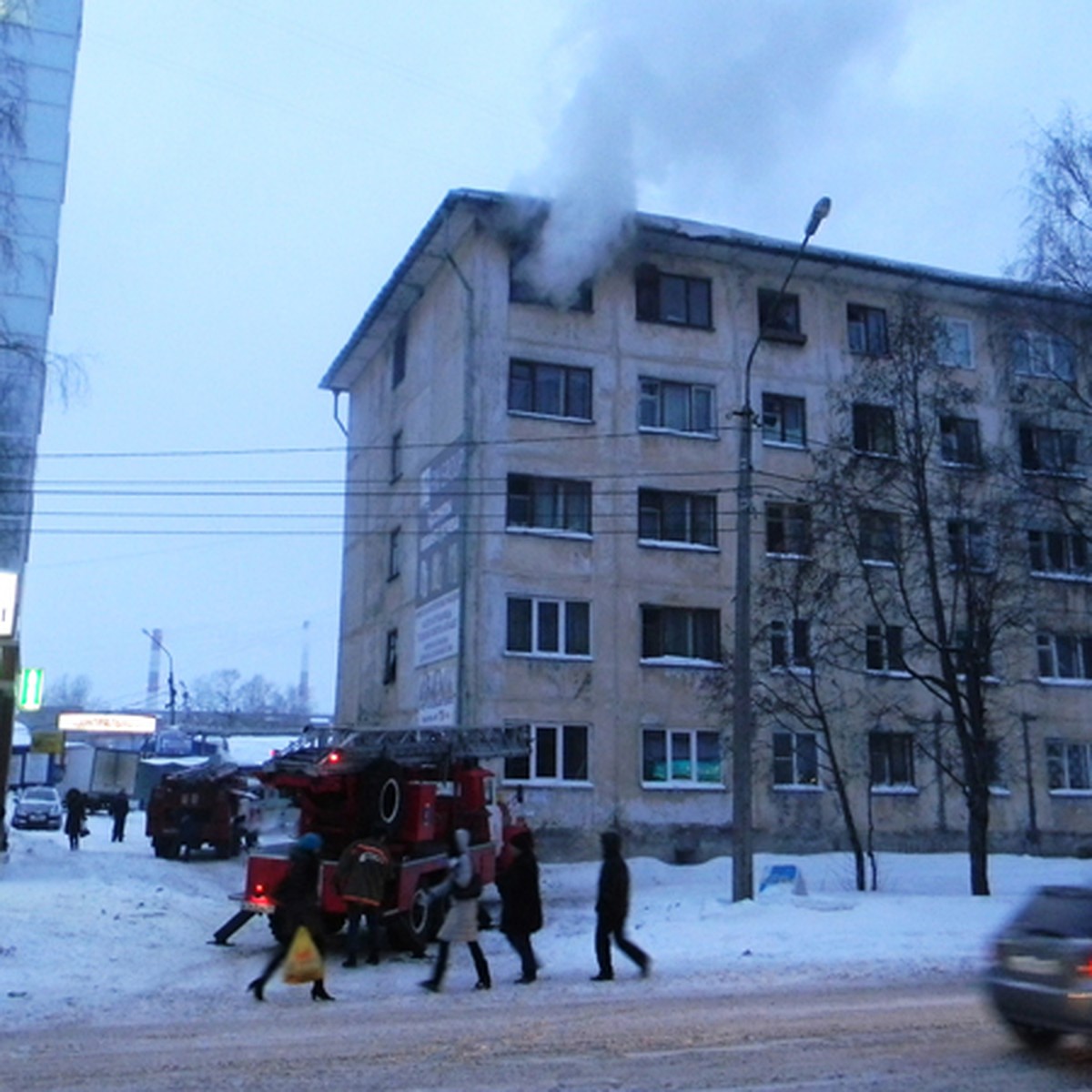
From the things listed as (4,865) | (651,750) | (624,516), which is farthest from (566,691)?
(4,865)

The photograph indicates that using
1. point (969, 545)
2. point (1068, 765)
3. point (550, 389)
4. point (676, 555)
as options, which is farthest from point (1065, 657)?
point (550, 389)

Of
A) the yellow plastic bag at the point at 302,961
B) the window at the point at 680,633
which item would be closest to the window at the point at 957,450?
the window at the point at 680,633

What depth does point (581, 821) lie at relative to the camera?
29.7 meters

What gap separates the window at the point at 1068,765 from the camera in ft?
113

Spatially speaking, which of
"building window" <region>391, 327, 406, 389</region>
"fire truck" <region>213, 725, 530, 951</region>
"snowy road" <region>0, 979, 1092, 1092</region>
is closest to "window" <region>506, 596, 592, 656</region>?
"building window" <region>391, 327, 406, 389</region>

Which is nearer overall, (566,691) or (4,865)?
(4,865)

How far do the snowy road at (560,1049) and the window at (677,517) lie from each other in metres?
20.6

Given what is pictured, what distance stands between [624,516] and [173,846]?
13.7 metres

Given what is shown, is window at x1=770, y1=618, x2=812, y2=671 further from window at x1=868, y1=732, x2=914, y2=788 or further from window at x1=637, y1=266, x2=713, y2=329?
window at x1=637, y1=266, x2=713, y2=329

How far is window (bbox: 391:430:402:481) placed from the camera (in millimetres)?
36781

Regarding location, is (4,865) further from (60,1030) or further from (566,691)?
(60,1030)

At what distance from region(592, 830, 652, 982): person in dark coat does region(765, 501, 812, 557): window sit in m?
19.2

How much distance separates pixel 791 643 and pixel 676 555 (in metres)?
4.01

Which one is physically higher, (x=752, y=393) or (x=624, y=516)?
(x=752, y=393)
